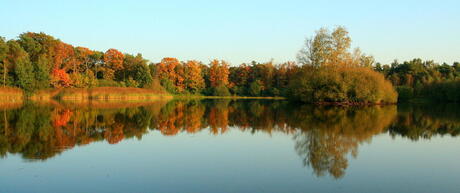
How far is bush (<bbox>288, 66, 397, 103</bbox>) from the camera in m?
41.4

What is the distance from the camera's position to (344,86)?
40.8m

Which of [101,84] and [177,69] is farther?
[177,69]

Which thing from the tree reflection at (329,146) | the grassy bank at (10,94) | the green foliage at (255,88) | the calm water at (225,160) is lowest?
the calm water at (225,160)

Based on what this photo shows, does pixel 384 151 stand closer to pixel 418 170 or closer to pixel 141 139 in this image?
pixel 418 170

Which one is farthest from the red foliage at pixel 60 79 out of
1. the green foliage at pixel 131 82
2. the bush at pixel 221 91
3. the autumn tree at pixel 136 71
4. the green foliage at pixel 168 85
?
the bush at pixel 221 91

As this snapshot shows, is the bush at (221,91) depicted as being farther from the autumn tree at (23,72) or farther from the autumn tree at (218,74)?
the autumn tree at (23,72)

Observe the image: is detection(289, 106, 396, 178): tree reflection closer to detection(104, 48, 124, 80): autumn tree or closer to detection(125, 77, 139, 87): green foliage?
detection(125, 77, 139, 87): green foliage

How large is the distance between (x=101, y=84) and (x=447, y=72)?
71678 mm

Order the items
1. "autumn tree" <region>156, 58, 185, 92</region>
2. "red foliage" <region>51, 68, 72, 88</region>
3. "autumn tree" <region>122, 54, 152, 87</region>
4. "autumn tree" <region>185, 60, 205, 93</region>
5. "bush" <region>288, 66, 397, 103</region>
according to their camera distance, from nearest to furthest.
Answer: "bush" <region>288, 66, 397, 103</region> < "red foliage" <region>51, 68, 72, 88</region> < "autumn tree" <region>122, 54, 152, 87</region> < "autumn tree" <region>156, 58, 185, 92</region> < "autumn tree" <region>185, 60, 205, 93</region>

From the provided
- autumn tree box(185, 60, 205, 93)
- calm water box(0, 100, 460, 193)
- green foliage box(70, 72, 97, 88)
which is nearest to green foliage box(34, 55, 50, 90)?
green foliage box(70, 72, 97, 88)

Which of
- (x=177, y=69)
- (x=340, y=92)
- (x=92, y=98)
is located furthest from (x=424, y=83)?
(x=92, y=98)

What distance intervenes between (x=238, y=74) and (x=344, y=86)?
49.8 metres

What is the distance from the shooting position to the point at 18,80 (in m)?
47.5

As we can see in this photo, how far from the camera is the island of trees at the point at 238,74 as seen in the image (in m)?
43.0
